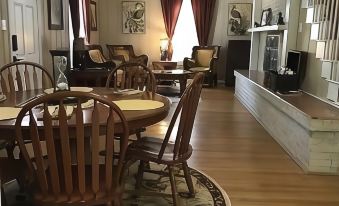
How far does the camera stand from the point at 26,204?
2.34 m

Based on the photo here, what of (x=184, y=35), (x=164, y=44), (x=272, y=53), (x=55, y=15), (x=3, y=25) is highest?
(x=55, y=15)

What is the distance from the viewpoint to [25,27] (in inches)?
176

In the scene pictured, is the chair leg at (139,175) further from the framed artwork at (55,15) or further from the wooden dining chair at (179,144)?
the framed artwork at (55,15)

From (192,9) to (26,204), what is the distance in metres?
7.10

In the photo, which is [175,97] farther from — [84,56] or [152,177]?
[152,177]

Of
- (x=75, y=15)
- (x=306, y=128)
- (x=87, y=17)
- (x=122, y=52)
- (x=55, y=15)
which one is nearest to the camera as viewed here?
(x=306, y=128)

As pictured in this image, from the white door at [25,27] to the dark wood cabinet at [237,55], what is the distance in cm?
465

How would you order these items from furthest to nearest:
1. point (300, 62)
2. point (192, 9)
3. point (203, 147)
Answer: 1. point (192, 9)
2. point (300, 62)
3. point (203, 147)

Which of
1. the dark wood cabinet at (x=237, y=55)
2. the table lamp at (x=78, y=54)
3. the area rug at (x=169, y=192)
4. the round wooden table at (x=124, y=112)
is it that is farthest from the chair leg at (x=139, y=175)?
the dark wood cabinet at (x=237, y=55)

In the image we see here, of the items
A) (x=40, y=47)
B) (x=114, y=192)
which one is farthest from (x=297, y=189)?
(x=40, y=47)

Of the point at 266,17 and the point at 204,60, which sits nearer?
the point at 266,17

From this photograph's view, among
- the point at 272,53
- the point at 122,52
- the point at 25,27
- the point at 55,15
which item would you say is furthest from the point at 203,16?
the point at 25,27

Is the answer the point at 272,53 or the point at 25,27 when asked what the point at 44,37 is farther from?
the point at 272,53

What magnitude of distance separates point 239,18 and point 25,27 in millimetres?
5536
